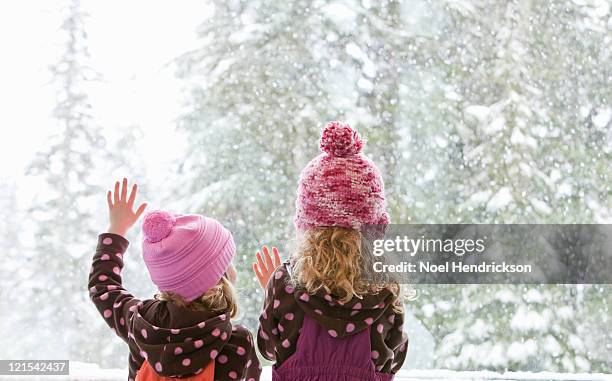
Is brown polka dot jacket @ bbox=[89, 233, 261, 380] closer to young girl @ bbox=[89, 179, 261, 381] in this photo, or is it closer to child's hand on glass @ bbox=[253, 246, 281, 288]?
young girl @ bbox=[89, 179, 261, 381]

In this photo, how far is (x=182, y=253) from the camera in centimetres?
150

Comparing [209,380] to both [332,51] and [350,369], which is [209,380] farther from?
[332,51]

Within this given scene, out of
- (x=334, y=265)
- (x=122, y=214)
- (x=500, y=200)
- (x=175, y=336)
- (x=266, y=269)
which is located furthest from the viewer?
(x=500, y=200)

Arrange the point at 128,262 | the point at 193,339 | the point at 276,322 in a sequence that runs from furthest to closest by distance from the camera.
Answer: the point at 128,262, the point at 276,322, the point at 193,339

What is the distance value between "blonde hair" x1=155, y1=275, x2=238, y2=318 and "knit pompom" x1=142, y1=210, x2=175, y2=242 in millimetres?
127

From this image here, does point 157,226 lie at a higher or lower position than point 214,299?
higher

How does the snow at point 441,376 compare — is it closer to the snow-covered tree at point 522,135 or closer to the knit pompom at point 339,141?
the snow-covered tree at point 522,135

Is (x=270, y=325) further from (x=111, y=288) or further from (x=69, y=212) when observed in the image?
(x=69, y=212)

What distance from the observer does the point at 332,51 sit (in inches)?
100

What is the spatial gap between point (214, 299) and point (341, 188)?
0.35 meters

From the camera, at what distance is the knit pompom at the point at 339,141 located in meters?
1.58

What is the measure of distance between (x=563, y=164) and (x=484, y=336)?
0.65 m

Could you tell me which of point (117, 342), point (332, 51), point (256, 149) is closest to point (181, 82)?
point (256, 149)

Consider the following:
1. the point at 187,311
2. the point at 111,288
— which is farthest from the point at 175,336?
the point at 111,288
